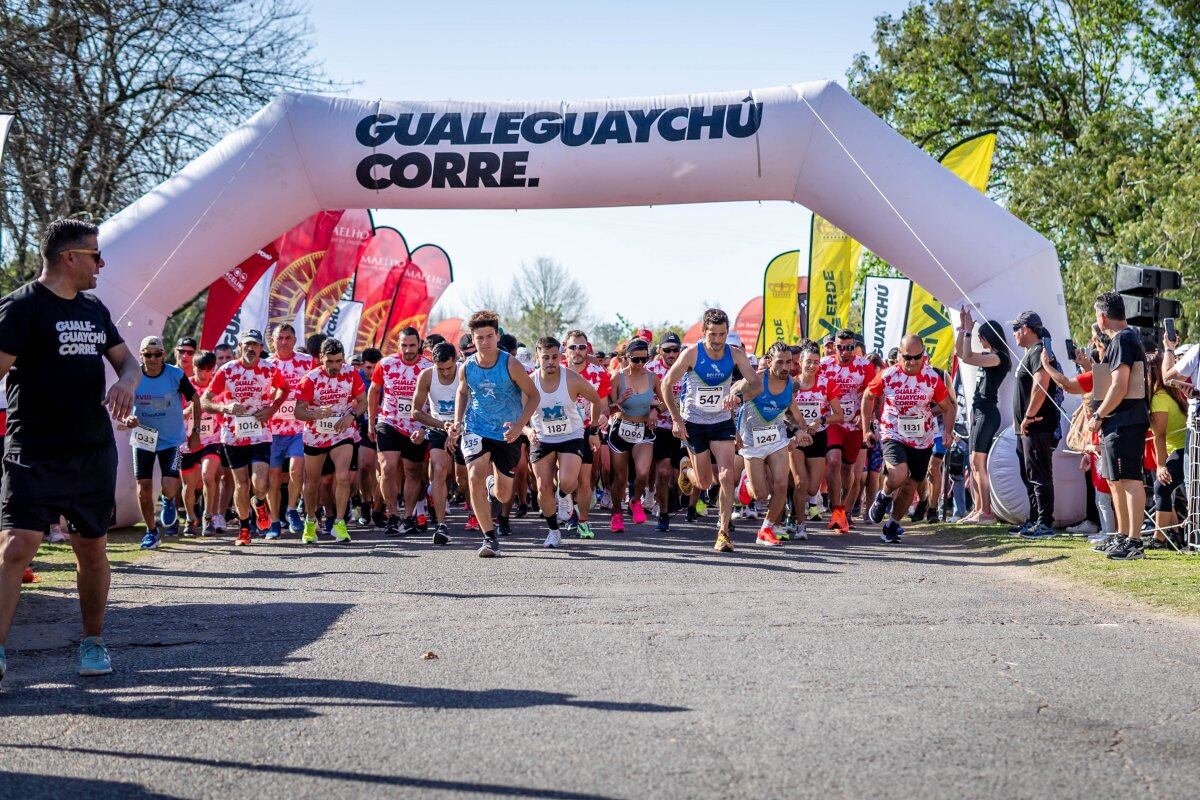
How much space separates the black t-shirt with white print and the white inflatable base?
9.50 m

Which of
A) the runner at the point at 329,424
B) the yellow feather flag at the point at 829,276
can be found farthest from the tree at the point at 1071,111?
the runner at the point at 329,424

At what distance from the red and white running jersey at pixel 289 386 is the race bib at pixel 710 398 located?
4196 mm

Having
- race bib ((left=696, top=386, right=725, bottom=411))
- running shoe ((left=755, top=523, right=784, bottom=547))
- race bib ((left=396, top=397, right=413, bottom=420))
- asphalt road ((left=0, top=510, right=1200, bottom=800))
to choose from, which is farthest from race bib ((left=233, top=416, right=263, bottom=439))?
running shoe ((left=755, top=523, right=784, bottom=547))

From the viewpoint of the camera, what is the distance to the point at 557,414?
12672 millimetres

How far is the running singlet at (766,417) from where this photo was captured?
482 inches

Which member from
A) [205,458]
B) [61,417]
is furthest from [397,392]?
[61,417]

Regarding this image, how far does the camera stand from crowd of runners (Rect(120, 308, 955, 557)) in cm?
1187

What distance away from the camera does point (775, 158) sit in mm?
14047

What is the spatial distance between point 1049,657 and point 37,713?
4.39m

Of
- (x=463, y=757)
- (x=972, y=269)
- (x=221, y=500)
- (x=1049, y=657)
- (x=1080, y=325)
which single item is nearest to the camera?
(x=463, y=757)

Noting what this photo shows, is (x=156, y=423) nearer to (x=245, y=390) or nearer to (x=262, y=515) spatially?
(x=245, y=390)

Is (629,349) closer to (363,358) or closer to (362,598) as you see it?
(363,358)

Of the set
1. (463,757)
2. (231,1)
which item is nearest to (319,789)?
(463,757)

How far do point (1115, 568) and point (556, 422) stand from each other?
528 centimetres
